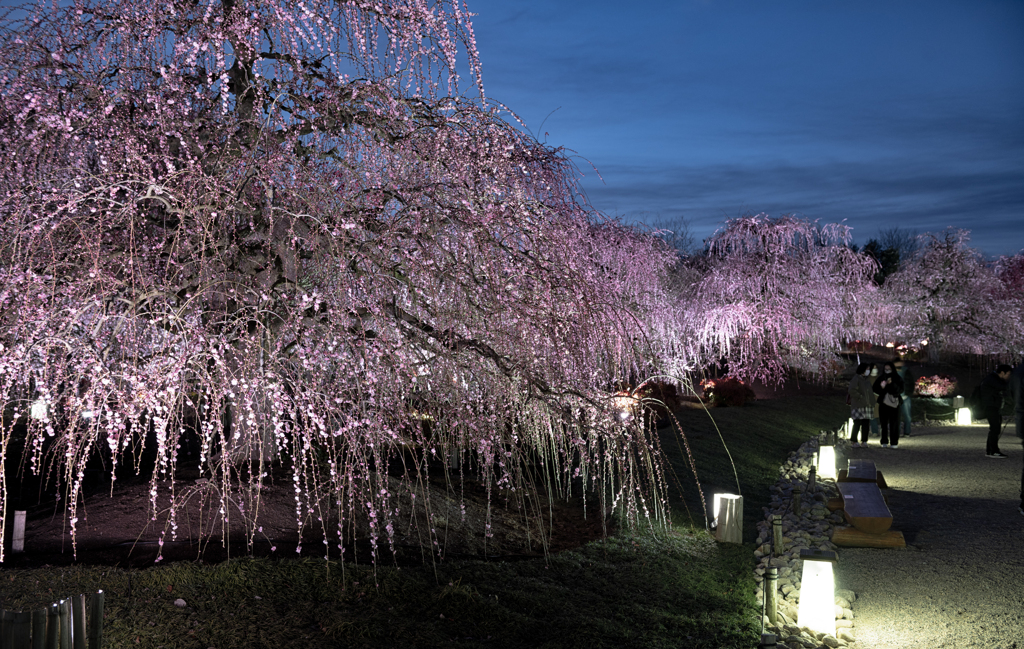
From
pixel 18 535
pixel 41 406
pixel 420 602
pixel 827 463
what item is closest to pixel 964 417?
pixel 827 463

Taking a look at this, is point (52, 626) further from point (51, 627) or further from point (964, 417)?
point (964, 417)

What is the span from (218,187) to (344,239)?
25.3 inches

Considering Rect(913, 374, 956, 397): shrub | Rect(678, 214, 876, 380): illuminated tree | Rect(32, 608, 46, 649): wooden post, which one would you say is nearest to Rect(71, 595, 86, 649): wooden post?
Rect(32, 608, 46, 649): wooden post

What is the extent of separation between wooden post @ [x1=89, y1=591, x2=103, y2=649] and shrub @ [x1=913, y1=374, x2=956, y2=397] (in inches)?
779

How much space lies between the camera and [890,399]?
12133 mm

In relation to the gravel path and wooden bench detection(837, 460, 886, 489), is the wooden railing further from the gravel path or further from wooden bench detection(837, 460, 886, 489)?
wooden bench detection(837, 460, 886, 489)

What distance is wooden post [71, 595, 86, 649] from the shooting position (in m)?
2.86

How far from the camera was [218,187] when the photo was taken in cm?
365

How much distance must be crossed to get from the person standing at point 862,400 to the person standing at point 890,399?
0.18m

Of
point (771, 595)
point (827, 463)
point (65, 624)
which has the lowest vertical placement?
point (771, 595)

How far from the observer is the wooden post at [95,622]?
3020 mm

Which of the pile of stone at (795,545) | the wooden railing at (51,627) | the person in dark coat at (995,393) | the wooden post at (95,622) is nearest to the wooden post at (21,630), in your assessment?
the wooden railing at (51,627)

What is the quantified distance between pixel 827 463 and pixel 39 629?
9129 mm

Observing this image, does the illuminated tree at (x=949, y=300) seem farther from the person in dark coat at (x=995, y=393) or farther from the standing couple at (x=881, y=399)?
the person in dark coat at (x=995, y=393)
